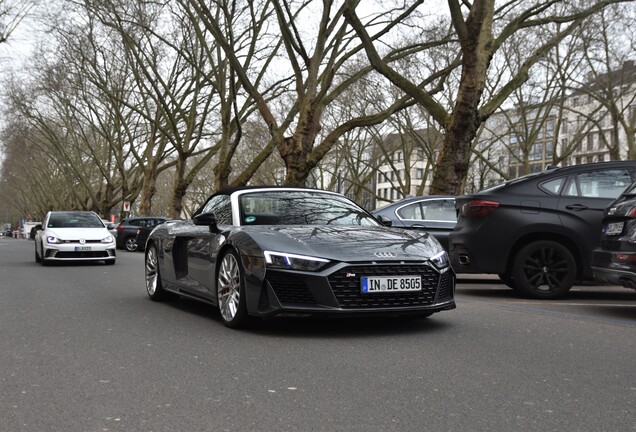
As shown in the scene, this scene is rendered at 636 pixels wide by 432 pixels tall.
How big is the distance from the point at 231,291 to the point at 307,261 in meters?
1.04

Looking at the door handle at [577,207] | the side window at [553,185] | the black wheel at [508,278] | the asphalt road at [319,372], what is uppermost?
the side window at [553,185]

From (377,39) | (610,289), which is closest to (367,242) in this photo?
(610,289)

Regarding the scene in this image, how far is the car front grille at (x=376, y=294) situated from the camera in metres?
5.86

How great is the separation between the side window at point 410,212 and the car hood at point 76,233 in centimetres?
819

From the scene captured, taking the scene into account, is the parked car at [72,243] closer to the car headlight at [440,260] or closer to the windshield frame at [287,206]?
the windshield frame at [287,206]

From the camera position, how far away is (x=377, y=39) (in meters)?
23.9

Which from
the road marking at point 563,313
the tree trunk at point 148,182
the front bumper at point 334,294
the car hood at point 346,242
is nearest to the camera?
the front bumper at point 334,294

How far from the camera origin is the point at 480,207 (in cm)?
935

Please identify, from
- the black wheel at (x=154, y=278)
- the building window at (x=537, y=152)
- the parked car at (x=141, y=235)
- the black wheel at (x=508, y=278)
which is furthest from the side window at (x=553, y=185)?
the building window at (x=537, y=152)

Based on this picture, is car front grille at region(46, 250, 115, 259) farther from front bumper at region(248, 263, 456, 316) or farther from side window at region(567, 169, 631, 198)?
front bumper at region(248, 263, 456, 316)

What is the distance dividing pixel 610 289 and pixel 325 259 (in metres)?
6.72

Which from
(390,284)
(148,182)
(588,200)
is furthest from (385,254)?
(148,182)

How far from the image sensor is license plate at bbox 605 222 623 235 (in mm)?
7312

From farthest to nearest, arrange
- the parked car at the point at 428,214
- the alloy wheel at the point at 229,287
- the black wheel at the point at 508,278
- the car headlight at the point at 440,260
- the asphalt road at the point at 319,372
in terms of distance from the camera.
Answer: the parked car at the point at 428,214
the black wheel at the point at 508,278
the alloy wheel at the point at 229,287
the car headlight at the point at 440,260
the asphalt road at the point at 319,372
